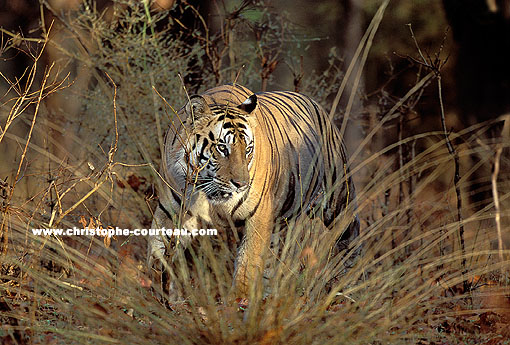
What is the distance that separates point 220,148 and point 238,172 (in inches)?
8.7

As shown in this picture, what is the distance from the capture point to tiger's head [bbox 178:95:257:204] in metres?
3.71

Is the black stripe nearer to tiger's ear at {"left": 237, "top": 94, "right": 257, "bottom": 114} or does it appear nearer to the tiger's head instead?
the tiger's head

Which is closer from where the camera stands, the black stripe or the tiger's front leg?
the tiger's front leg

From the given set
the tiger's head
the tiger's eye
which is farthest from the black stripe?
the tiger's eye

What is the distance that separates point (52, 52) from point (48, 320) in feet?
18.1

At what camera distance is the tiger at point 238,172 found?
376cm

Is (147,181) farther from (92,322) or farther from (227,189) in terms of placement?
(92,322)

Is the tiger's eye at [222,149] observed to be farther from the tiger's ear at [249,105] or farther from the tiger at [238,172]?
the tiger's ear at [249,105]

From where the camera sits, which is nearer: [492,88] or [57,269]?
[57,269]

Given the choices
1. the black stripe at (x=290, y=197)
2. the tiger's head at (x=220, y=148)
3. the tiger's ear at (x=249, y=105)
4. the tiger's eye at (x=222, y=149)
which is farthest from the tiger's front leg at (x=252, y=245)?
the tiger's ear at (x=249, y=105)

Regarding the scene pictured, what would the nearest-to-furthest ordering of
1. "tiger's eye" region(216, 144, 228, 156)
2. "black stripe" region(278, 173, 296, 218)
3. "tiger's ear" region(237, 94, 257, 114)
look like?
"tiger's eye" region(216, 144, 228, 156), "tiger's ear" region(237, 94, 257, 114), "black stripe" region(278, 173, 296, 218)

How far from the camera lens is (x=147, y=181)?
212 inches

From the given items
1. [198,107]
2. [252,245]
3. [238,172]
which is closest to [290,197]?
[252,245]

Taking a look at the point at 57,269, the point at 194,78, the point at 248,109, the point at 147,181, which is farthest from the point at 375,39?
the point at 57,269
